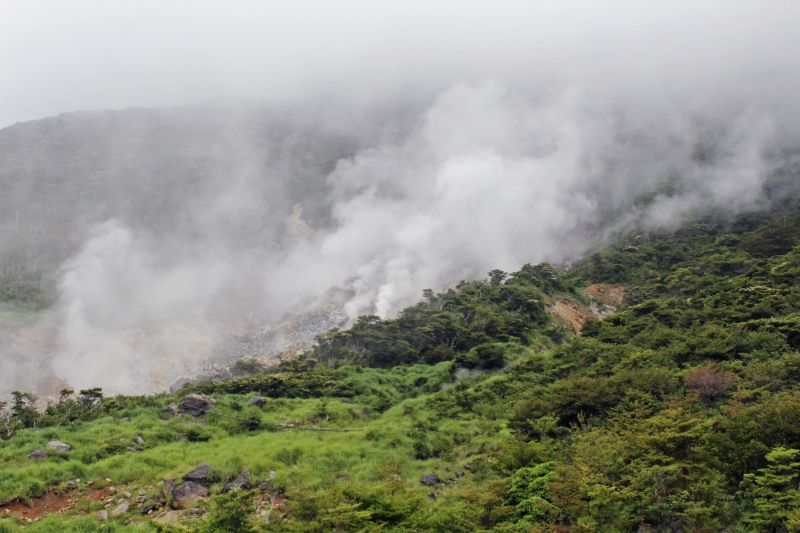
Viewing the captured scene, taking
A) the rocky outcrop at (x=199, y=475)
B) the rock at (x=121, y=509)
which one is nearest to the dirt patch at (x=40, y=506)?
the rock at (x=121, y=509)

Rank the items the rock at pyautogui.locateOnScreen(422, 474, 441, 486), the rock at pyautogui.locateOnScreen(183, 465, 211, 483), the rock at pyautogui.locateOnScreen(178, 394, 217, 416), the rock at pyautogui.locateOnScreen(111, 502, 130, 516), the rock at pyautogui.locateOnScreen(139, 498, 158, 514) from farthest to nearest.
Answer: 1. the rock at pyautogui.locateOnScreen(178, 394, 217, 416)
2. the rock at pyautogui.locateOnScreen(183, 465, 211, 483)
3. the rock at pyautogui.locateOnScreen(422, 474, 441, 486)
4. the rock at pyautogui.locateOnScreen(139, 498, 158, 514)
5. the rock at pyautogui.locateOnScreen(111, 502, 130, 516)

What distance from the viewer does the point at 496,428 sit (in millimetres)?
18125

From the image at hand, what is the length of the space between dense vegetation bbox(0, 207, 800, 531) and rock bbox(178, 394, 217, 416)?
0.69 m

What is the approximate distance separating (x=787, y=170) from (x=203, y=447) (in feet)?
186

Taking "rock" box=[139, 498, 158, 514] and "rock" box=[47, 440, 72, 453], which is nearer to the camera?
"rock" box=[139, 498, 158, 514]

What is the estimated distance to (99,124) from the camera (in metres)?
80.2

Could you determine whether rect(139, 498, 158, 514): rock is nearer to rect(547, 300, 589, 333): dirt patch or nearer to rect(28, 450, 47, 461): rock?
rect(28, 450, 47, 461): rock

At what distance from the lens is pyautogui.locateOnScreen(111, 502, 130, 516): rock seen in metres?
13.3

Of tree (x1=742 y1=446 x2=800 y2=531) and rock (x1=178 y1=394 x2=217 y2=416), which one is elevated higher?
rock (x1=178 y1=394 x2=217 y2=416)

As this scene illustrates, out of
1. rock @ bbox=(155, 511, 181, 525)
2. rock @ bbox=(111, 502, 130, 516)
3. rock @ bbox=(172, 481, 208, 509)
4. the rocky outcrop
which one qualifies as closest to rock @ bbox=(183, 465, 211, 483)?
the rocky outcrop

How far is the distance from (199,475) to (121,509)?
1.97 metres

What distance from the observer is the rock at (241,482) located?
14406mm

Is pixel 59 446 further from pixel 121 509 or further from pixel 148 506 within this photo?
pixel 148 506

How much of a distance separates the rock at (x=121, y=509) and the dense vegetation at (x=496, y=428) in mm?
357
